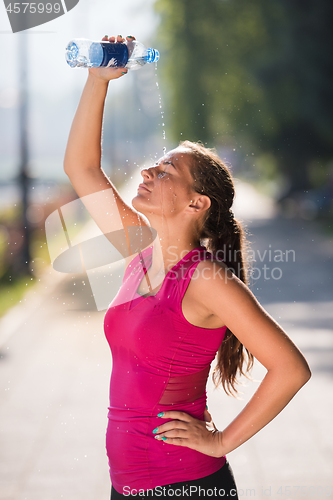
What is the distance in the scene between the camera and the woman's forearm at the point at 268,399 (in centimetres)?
188

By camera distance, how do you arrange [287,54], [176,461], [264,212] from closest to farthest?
[176,461] → [287,54] → [264,212]

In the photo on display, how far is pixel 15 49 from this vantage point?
1065 centimetres

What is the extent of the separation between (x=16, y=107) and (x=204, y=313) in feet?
30.4

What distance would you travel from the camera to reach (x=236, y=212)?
313 centimetres

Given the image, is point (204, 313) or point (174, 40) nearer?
point (204, 313)

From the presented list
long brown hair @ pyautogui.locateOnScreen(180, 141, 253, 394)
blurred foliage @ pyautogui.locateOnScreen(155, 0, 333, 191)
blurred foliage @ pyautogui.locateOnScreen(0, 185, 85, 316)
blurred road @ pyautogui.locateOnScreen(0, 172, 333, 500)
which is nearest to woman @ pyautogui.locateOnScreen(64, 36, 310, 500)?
long brown hair @ pyautogui.locateOnScreen(180, 141, 253, 394)

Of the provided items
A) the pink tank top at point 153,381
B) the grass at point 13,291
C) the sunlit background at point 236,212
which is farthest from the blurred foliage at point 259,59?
the pink tank top at point 153,381

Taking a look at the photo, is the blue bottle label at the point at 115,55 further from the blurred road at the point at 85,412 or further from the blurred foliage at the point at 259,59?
the blurred foliage at the point at 259,59

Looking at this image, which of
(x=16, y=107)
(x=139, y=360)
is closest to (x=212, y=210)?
(x=139, y=360)

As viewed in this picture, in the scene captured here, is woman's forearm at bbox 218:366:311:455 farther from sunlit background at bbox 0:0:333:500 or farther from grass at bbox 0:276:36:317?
grass at bbox 0:276:36:317

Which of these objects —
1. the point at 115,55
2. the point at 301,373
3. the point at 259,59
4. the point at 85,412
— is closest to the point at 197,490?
the point at 301,373

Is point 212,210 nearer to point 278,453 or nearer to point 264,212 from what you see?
point 278,453

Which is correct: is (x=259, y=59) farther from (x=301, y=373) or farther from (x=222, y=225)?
(x=301, y=373)

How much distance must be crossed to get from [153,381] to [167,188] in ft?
2.31
